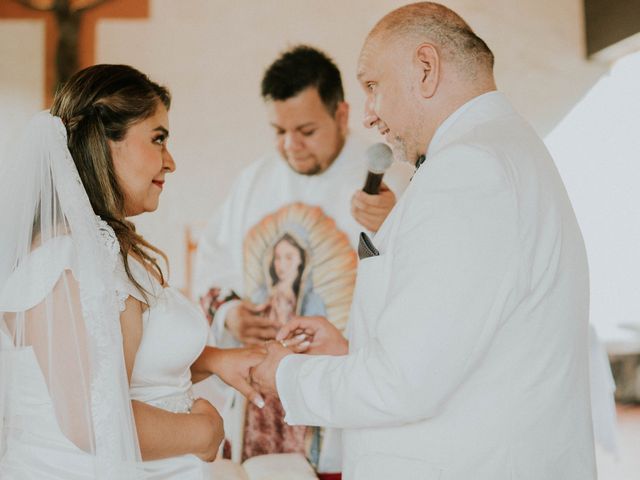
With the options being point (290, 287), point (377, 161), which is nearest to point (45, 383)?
point (377, 161)

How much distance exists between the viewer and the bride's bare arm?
1515 millimetres

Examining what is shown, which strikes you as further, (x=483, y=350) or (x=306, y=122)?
(x=306, y=122)

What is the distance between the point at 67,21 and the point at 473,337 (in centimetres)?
292

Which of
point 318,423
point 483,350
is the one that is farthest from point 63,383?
point 483,350

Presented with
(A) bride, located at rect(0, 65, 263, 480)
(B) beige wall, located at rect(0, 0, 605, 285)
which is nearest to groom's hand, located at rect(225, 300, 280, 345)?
(B) beige wall, located at rect(0, 0, 605, 285)

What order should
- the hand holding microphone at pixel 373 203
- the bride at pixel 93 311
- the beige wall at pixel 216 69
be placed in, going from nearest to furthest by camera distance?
the bride at pixel 93 311 < the hand holding microphone at pixel 373 203 < the beige wall at pixel 216 69

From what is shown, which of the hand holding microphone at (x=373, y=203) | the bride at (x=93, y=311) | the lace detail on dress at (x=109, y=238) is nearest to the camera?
Answer: the bride at (x=93, y=311)

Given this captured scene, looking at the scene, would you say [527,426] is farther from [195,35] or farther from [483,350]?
[195,35]

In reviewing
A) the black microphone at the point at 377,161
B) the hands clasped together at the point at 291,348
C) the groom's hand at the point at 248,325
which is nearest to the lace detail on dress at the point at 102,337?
the hands clasped together at the point at 291,348

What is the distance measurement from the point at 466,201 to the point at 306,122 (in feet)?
6.26

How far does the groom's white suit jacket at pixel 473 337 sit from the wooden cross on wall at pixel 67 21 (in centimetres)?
248

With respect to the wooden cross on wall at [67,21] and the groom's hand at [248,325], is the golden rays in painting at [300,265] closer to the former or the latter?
the groom's hand at [248,325]

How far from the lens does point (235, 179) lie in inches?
134

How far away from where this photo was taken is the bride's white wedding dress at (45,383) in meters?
1.44
